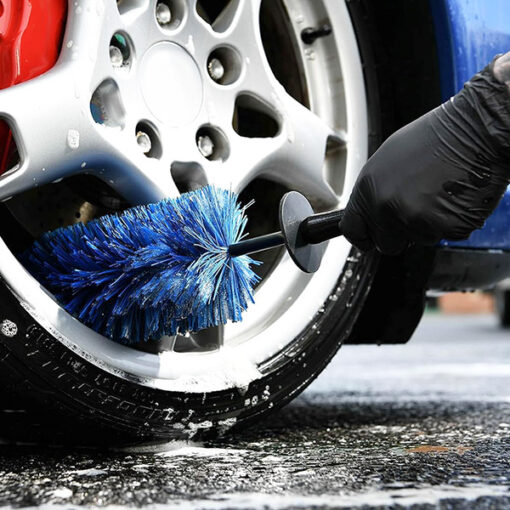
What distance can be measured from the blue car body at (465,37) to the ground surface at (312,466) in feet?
1.34

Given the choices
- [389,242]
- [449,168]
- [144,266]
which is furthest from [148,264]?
[449,168]

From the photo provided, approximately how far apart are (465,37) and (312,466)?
865 mm

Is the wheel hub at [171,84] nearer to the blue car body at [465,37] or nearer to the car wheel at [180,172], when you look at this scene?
the car wheel at [180,172]

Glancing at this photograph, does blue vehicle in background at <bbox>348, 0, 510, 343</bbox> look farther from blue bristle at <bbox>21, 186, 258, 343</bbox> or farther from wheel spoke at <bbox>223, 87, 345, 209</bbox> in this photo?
blue bristle at <bbox>21, 186, 258, 343</bbox>

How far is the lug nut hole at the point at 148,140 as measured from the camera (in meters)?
1.49

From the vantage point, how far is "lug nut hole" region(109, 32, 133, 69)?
1458mm

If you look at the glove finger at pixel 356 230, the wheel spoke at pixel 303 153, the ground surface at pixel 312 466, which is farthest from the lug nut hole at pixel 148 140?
the ground surface at pixel 312 466

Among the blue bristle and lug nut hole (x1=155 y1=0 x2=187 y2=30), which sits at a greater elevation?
lug nut hole (x1=155 y1=0 x2=187 y2=30)

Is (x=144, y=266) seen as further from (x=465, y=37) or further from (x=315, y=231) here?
(x=465, y=37)

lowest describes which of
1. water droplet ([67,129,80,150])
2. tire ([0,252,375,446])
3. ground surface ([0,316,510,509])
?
ground surface ([0,316,510,509])

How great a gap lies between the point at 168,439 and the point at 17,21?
686 mm

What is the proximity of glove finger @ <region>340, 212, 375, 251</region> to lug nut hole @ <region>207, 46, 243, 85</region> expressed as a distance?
0.44 meters

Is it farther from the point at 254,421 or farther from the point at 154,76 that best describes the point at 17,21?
the point at 254,421

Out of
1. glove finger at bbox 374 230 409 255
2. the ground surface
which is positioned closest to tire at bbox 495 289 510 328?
the ground surface
